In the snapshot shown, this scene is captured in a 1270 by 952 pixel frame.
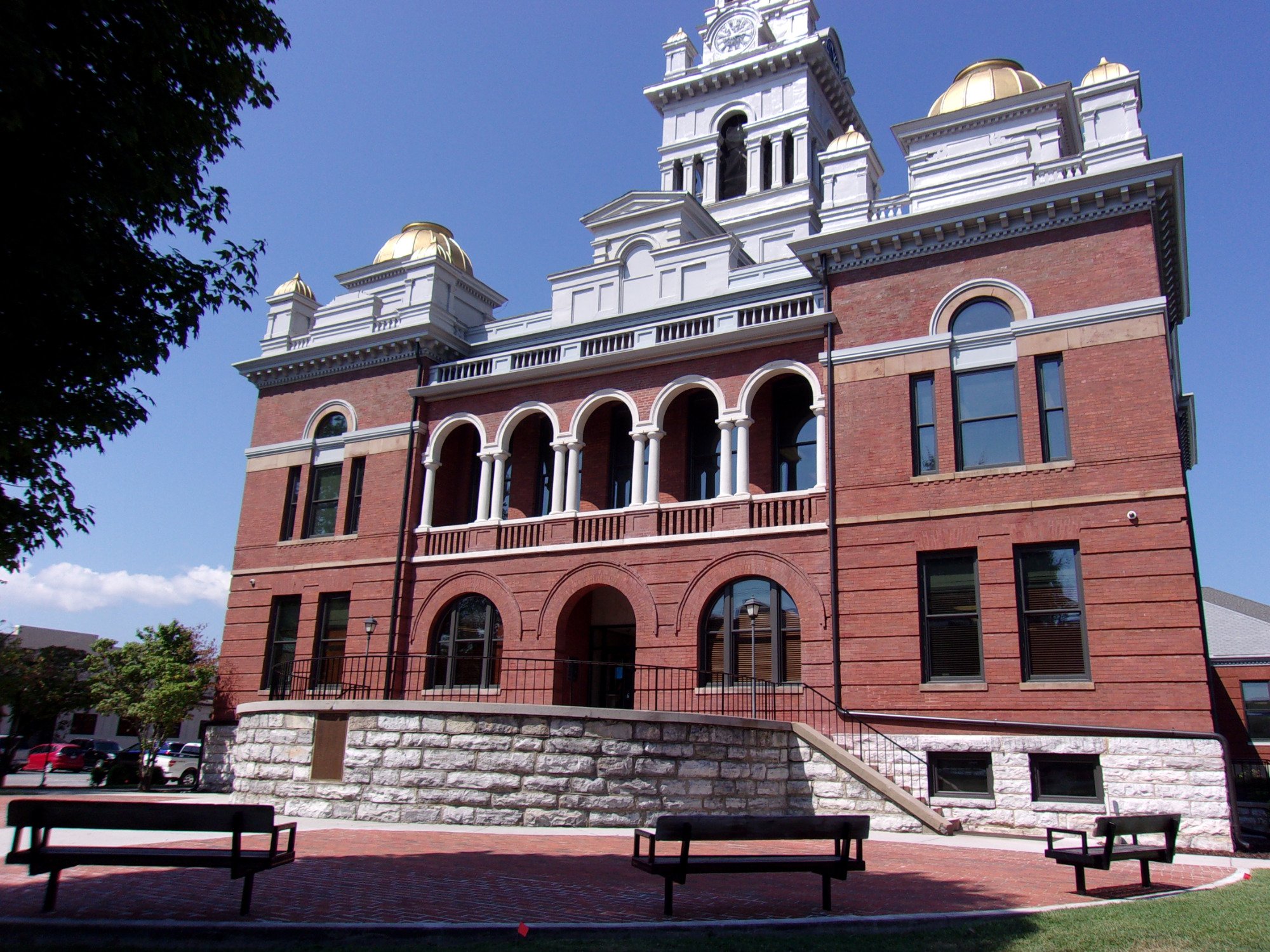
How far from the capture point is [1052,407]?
18734 millimetres

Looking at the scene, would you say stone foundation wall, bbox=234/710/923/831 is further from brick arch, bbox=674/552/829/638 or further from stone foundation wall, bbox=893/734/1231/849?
brick arch, bbox=674/552/829/638

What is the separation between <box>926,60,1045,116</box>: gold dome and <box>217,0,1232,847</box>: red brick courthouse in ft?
0.43

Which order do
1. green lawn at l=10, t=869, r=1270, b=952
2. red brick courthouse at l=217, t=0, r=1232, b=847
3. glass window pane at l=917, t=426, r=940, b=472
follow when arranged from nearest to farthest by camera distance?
green lawn at l=10, t=869, r=1270, b=952 < red brick courthouse at l=217, t=0, r=1232, b=847 < glass window pane at l=917, t=426, r=940, b=472

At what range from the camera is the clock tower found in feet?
117

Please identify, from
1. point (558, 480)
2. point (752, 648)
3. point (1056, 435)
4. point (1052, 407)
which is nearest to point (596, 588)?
point (558, 480)

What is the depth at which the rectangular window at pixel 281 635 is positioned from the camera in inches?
1038

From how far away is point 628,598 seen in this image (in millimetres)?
22141

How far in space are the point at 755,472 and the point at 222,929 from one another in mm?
16334

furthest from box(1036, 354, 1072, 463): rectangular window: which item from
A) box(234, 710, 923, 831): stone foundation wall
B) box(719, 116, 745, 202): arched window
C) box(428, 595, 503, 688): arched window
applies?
box(719, 116, 745, 202): arched window

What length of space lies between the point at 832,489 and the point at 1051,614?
4668 millimetres

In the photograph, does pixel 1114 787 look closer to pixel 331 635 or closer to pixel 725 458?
pixel 725 458

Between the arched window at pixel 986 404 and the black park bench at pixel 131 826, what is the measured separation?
1469cm

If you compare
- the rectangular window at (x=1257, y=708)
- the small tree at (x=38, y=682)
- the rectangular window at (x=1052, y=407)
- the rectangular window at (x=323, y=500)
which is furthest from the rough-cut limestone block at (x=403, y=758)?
the rectangular window at (x=1257, y=708)

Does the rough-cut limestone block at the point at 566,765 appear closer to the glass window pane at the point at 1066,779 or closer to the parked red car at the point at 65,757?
the glass window pane at the point at 1066,779
